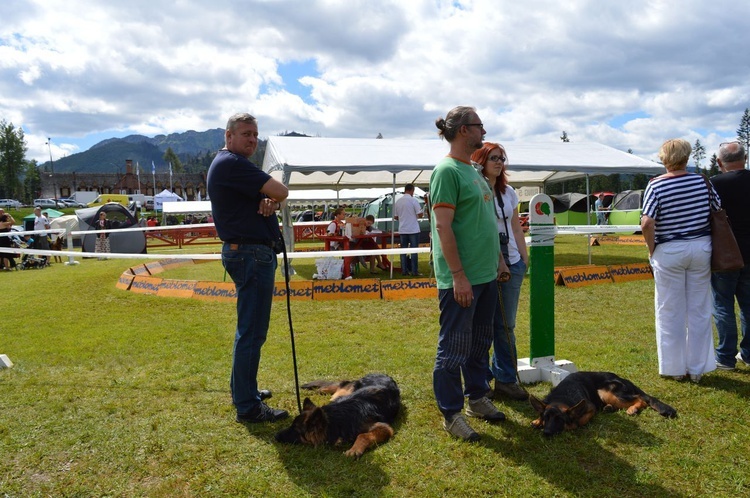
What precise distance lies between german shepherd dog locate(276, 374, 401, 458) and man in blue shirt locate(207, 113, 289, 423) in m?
0.52

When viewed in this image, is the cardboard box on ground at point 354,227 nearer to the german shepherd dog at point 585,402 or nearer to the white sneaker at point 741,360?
the white sneaker at point 741,360

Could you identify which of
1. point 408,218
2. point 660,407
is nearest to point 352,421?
point 660,407

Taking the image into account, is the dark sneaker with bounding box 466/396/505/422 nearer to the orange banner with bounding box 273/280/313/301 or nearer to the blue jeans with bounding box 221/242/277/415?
the blue jeans with bounding box 221/242/277/415

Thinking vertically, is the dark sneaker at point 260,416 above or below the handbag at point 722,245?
below

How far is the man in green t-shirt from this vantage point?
321 centimetres

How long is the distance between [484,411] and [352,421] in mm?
986

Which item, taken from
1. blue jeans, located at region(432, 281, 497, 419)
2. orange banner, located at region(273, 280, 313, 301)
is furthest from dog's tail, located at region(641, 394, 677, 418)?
orange banner, located at region(273, 280, 313, 301)

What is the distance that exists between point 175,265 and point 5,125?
7836 centimetres

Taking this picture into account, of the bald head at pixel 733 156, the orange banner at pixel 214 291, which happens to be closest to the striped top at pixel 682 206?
the bald head at pixel 733 156

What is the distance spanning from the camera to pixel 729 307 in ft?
15.4

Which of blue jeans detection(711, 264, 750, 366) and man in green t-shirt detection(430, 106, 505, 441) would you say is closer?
man in green t-shirt detection(430, 106, 505, 441)

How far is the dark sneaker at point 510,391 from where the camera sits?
4172 mm

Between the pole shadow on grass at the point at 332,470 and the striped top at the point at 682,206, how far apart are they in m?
2.89

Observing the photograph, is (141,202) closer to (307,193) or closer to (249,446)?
(307,193)
